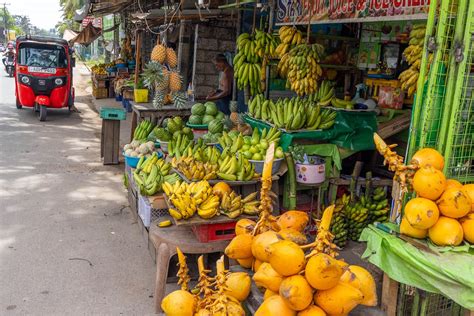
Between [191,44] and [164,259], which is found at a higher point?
[191,44]

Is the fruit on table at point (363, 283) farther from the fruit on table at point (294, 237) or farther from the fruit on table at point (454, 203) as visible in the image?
the fruit on table at point (454, 203)

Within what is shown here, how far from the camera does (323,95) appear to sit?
220 inches

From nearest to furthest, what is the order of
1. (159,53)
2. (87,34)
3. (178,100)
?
(159,53) → (178,100) → (87,34)

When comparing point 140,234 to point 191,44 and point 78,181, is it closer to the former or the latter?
point 78,181

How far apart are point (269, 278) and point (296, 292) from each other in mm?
261

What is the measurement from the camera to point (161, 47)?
6.46m

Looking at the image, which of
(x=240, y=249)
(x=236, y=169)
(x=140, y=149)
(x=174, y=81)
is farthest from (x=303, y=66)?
(x=240, y=249)

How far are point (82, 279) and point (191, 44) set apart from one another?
7.07 m

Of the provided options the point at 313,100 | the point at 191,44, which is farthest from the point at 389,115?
the point at 191,44

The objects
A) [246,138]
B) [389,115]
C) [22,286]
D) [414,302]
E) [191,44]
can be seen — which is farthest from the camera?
[191,44]

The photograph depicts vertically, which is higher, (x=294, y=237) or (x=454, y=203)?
(x=454, y=203)

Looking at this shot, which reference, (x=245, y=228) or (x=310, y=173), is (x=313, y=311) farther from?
(x=310, y=173)

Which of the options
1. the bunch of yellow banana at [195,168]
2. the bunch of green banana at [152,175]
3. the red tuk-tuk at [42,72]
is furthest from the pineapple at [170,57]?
the red tuk-tuk at [42,72]

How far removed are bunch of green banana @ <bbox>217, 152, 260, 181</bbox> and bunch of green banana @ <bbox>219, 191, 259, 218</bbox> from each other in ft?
1.00
